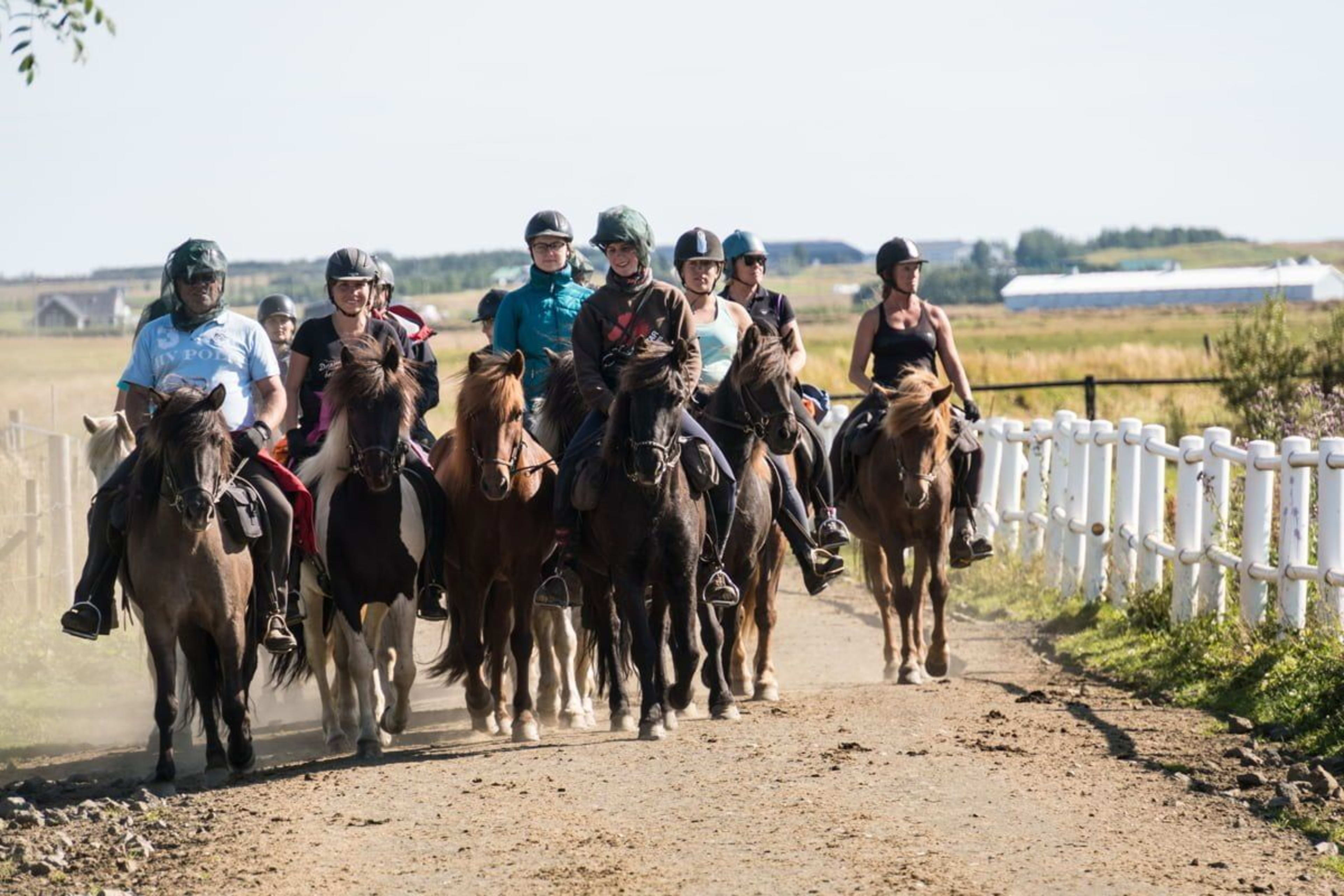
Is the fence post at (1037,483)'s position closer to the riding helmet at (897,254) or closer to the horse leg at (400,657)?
the riding helmet at (897,254)

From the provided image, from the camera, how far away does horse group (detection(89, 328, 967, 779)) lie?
30.0 ft

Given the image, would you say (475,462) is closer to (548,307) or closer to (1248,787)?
(548,307)

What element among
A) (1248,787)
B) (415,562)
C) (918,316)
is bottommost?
(1248,787)

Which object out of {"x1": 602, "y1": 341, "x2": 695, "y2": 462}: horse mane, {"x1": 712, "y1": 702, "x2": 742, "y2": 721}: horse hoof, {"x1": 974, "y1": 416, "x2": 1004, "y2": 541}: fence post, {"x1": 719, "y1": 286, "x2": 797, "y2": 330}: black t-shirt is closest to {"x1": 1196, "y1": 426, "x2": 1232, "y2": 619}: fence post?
{"x1": 719, "y1": 286, "x2": 797, "y2": 330}: black t-shirt

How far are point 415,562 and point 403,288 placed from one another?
101m

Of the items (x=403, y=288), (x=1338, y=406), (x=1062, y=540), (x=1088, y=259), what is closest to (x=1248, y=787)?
(x=1062, y=540)

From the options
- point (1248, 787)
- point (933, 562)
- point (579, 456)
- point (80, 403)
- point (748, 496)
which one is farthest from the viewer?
point (80, 403)

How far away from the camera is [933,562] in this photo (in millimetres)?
12727

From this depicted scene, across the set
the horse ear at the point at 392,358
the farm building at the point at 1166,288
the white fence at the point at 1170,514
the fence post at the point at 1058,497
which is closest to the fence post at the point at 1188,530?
the white fence at the point at 1170,514

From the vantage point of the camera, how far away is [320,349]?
10.8 m

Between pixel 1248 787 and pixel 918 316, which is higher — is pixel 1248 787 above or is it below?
below

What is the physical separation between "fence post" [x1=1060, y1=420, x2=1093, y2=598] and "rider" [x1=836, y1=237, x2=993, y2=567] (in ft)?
8.89

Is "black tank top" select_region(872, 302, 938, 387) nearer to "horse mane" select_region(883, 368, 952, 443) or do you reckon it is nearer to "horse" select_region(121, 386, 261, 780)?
"horse mane" select_region(883, 368, 952, 443)

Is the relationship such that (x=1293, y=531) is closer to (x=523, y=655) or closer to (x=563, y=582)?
(x=563, y=582)
